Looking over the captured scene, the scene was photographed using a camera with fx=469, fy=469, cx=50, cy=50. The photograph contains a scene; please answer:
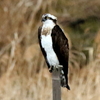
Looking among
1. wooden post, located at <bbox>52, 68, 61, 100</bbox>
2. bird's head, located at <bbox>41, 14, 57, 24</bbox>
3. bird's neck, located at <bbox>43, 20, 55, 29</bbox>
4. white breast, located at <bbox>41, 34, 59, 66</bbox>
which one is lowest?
wooden post, located at <bbox>52, 68, 61, 100</bbox>

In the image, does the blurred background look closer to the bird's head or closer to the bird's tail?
the bird's tail

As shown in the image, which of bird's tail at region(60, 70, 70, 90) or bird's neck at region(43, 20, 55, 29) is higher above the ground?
bird's neck at region(43, 20, 55, 29)

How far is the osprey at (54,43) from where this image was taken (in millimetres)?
3201

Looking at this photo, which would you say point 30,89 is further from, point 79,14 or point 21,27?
point 79,14

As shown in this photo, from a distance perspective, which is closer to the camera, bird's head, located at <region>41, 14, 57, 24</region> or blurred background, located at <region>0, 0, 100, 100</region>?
bird's head, located at <region>41, 14, 57, 24</region>

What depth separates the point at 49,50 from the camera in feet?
10.9

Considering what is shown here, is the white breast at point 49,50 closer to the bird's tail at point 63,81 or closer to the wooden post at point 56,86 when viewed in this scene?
the bird's tail at point 63,81

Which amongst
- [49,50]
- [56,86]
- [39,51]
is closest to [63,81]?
[49,50]

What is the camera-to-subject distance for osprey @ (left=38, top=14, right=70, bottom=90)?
10.5 ft

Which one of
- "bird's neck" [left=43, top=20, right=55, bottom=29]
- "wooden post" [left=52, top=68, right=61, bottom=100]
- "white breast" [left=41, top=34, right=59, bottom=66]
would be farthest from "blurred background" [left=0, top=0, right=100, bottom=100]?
"wooden post" [left=52, top=68, right=61, bottom=100]

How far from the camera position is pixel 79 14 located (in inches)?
290

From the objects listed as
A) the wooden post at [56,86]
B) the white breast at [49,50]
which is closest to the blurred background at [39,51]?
the white breast at [49,50]

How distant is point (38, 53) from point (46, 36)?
93.4 inches

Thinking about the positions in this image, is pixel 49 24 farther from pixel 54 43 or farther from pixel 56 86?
pixel 56 86
